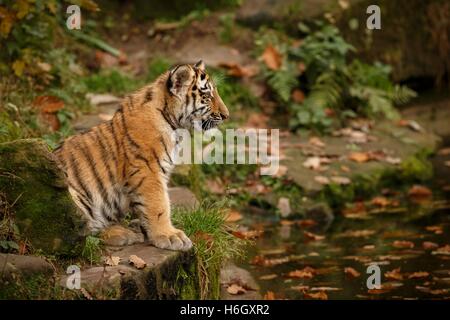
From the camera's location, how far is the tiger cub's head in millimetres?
6320

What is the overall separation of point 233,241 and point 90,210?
3.88ft

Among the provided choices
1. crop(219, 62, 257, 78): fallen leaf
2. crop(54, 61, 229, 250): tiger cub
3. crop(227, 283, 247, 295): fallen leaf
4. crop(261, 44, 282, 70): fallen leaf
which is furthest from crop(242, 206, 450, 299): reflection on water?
crop(261, 44, 282, 70): fallen leaf

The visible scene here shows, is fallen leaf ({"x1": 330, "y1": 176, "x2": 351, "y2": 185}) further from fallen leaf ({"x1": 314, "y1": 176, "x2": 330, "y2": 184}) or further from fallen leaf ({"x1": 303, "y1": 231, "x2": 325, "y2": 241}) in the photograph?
fallen leaf ({"x1": 303, "y1": 231, "x2": 325, "y2": 241})

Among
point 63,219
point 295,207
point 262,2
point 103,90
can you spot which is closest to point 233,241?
point 63,219

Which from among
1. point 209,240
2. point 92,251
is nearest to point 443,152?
point 209,240

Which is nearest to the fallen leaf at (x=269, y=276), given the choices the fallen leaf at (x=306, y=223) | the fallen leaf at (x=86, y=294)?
the fallen leaf at (x=306, y=223)

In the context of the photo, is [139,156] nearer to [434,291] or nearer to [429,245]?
[434,291]

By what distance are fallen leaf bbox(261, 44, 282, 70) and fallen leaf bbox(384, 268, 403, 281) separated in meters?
5.02

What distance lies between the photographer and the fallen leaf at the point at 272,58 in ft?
39.4

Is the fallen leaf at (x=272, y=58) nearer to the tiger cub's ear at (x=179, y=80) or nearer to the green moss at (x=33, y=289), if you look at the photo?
the tiger cub's ear at (x=179, y=80)

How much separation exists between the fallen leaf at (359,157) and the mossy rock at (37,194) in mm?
5788

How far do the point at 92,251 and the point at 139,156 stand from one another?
0.79 metres
